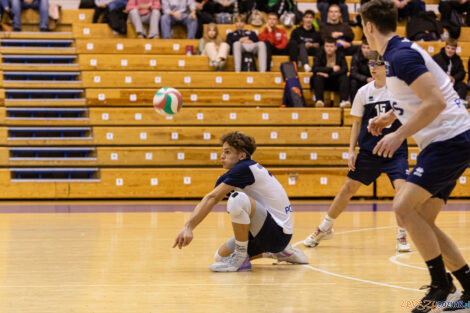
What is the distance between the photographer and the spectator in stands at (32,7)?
42.7ft

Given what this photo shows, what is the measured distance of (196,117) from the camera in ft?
38.1

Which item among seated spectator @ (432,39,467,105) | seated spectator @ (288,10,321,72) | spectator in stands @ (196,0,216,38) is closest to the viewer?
seated spectator @ (432,39,467,105)

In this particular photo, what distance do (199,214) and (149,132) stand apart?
23.1 feet

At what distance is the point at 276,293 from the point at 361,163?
2.32 meters

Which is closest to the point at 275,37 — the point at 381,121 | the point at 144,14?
the point at 144,14

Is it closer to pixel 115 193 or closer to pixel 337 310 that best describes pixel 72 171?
pixel 115 193

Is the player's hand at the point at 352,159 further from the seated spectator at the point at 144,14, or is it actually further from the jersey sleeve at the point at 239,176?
the seated spectator at the point at 144,14

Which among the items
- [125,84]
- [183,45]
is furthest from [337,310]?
[183,45]

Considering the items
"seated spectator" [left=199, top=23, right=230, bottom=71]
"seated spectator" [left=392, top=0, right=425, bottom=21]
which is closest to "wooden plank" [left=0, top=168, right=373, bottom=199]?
"seated spectator" [left=199, top=23, right=230, bottom=71]

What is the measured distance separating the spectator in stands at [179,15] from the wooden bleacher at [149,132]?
2.90ft

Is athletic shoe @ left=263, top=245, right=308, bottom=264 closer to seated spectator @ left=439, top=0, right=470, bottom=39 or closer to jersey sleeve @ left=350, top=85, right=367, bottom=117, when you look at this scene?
jersey sleeve @ left=350, top=85, right=367, bottom=117

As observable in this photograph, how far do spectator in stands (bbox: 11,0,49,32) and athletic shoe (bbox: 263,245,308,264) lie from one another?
31.6 feet

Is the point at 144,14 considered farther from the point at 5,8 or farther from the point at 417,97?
the point at 417,97

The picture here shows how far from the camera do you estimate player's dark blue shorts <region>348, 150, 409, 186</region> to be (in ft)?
19.6
